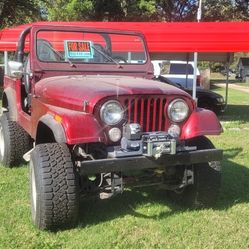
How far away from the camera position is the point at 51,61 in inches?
232

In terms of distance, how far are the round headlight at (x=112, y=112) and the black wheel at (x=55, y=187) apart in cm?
47

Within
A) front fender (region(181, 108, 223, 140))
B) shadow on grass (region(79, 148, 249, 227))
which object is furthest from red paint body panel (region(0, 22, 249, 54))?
front fender (region(181, 108, 223, 140))

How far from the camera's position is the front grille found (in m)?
4.71

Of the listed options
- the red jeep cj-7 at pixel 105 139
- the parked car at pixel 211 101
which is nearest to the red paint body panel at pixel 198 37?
the parked car at pixel 211 101

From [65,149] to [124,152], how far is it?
1.79 feet

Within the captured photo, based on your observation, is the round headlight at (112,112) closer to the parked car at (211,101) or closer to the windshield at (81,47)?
the windshield at (81,47)

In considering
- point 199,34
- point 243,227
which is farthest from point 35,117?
point 199,34

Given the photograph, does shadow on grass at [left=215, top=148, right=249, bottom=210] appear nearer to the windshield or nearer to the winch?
the winch

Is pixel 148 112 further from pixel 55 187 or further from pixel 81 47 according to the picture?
pixel 81 47

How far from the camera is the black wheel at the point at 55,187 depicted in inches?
178

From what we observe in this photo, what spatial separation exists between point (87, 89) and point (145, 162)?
88cm

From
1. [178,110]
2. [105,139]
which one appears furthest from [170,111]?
[105,139]

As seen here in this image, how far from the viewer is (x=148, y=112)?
481 cm

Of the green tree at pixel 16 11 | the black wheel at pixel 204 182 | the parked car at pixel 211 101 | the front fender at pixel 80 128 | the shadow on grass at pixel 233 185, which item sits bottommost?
the parked car at pixel 211 101
